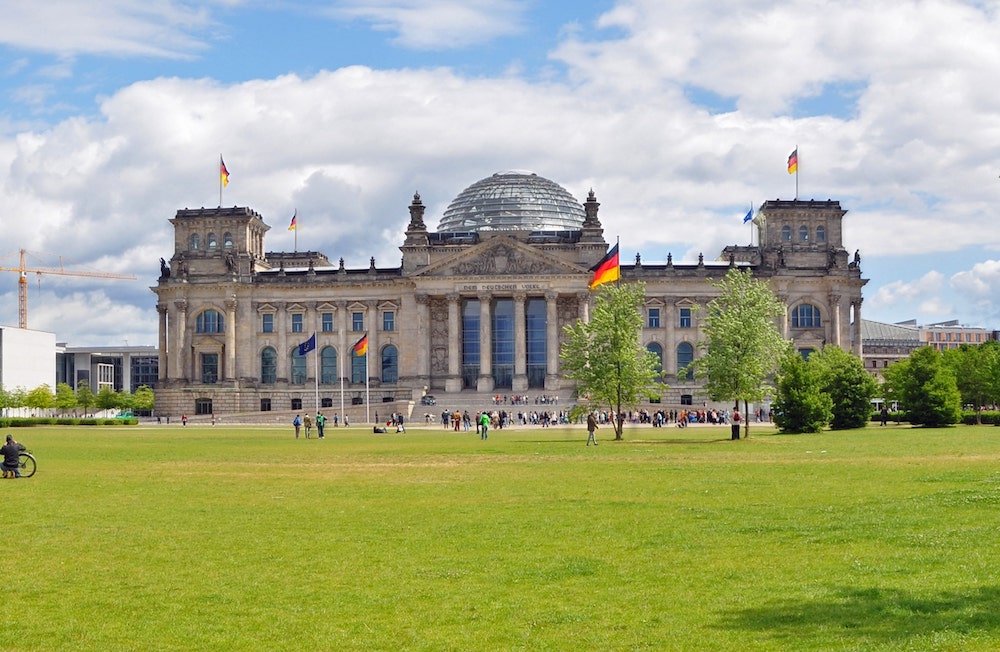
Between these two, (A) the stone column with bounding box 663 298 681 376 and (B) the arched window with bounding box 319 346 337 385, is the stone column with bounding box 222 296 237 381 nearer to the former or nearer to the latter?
(B) the arched window with bounding box 319 346 337 385

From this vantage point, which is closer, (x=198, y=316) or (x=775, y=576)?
(x=775, y=576)

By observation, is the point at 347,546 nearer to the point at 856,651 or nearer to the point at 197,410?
the point at 856,651

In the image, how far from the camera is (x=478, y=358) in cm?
12850

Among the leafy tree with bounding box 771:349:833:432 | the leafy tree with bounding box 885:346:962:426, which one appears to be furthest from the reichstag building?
the leafy tree with bounding box 771:349:833:432

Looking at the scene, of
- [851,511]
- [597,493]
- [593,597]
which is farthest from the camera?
[597,493]

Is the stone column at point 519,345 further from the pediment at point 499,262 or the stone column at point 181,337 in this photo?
the stone column at point 181,337

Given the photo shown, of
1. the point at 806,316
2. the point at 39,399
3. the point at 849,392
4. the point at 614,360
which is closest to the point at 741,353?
the point at 614,360

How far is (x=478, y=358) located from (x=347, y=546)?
347 ft

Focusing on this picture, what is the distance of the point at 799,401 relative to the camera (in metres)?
73.6

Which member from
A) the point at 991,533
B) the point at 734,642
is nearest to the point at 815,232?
the point at 991,533

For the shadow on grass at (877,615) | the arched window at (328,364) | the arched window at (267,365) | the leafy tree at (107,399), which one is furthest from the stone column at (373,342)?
the shadow on grass at (877,615)

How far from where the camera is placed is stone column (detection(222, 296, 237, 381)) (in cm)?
13162

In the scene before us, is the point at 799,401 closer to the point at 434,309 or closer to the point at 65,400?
the point at 434,309

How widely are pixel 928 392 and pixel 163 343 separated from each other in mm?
85623
